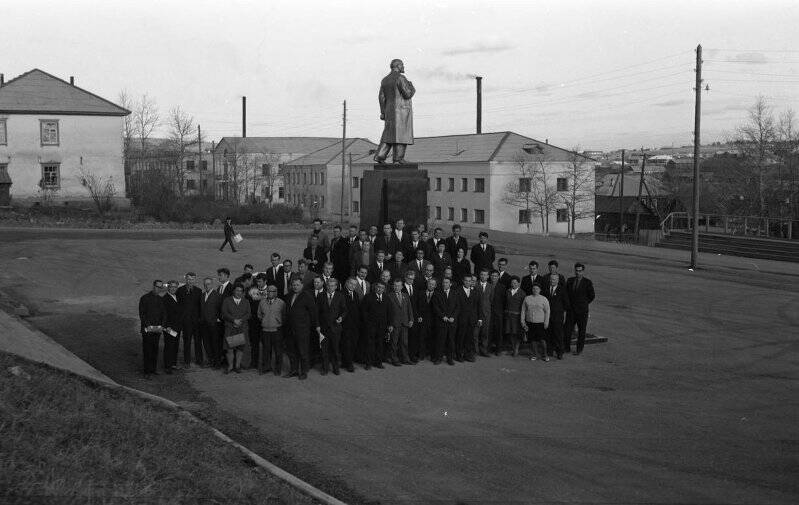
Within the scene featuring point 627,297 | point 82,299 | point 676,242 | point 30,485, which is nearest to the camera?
point 30,485

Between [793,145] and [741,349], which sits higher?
[793,145]

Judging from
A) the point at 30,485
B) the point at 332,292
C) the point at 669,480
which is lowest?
the point at 669,480

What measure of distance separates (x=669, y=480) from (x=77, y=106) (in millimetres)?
52145

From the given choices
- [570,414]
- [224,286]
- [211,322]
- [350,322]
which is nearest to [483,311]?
[350,322]

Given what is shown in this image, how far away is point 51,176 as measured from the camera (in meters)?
52.8

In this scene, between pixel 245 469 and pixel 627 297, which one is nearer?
pixel 245 469

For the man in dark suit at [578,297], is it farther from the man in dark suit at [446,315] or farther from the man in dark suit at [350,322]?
the man in dark suit at [350,322]

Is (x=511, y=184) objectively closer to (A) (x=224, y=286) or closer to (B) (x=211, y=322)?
(A) (x=224, y=286)

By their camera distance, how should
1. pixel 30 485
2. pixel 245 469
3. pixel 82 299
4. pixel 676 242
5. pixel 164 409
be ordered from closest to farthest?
pixel 30 485, pixel 245 469, pixel 164 409, pixel 82 299, pixel 676 242

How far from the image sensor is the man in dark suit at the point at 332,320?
44.9ft

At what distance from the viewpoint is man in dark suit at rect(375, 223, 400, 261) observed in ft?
54.6

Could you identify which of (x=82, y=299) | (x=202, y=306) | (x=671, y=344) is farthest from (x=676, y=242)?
(x=202, y=306)

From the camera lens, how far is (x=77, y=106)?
53.8m

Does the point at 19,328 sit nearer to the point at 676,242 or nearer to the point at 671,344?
the point at 671,344
